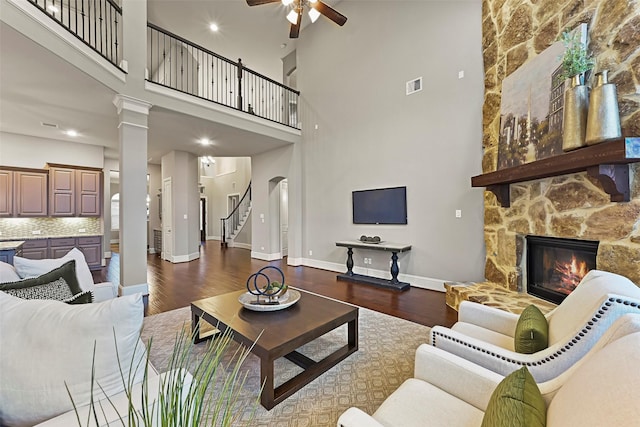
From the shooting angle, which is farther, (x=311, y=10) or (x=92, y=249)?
(x=92, y=249)

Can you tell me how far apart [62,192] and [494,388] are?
8.02 meters

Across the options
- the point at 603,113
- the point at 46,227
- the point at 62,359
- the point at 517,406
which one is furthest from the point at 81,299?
the point at 46,227

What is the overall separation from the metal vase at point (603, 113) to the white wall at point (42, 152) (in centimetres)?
886

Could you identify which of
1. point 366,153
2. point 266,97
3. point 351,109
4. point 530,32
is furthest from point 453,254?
point 266,97

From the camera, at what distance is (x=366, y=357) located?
2.46 m

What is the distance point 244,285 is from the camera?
4.86 meters

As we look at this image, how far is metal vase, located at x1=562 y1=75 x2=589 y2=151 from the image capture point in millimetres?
2307

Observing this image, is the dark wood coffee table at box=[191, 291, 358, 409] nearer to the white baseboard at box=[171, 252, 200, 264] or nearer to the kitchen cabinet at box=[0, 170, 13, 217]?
the white baseboard at box=[171, 252, 200, 264]

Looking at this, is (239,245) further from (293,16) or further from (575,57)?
(575,57)

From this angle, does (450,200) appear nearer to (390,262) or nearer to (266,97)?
(390,262)

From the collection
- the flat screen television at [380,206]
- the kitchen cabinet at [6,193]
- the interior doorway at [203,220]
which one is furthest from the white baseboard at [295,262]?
the interior doorway at [203,220]

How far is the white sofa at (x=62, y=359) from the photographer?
975 mm

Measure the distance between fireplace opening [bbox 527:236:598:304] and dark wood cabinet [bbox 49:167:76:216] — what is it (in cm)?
845

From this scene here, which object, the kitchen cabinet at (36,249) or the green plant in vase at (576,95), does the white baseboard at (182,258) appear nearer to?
the kitchen cabinet at (36,249)
